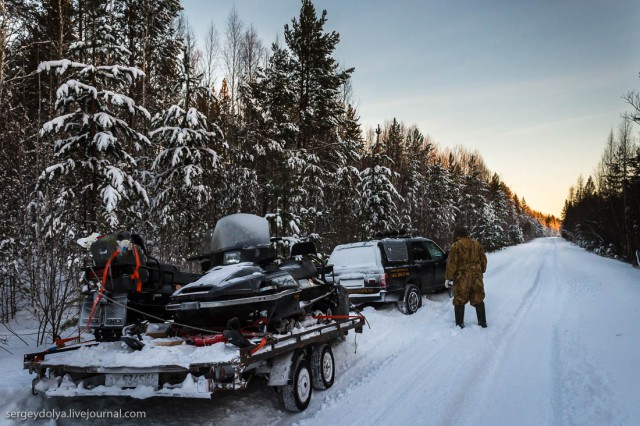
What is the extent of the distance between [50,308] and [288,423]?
4606mm

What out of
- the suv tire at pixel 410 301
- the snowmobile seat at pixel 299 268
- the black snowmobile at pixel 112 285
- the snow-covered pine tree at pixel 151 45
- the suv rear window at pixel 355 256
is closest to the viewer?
the black snowmobile at pixel 112 285

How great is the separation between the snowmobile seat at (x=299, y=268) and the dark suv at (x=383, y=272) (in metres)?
2.98

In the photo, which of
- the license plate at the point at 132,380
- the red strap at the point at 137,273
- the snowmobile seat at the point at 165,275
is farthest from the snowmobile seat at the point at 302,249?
the license plate at the point at 132,380

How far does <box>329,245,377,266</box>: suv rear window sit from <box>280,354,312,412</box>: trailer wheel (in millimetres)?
5487

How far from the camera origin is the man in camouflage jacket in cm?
848

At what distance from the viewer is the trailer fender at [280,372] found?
440 cm

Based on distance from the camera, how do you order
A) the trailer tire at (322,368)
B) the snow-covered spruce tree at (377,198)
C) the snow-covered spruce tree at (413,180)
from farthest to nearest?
the snow-covered spruce tree at (413,180) → the snow-covered spruce tree at (377,198) → the trailer tire at (322,368)

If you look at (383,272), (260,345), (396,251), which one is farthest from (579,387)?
(396,251)

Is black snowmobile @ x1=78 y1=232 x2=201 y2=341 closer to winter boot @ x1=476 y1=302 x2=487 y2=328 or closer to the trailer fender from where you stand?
the trailer fender

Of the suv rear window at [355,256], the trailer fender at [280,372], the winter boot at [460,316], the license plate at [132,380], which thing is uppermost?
the suv rear window at [355,256]

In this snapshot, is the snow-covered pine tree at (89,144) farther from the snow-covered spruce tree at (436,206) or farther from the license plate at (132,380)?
the snow-covered spruce tree at (436,206)

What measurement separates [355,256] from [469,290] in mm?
3072

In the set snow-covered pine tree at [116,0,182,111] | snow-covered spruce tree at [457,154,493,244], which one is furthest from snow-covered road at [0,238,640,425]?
snow-covered spruce tree at [457,154,493,244]

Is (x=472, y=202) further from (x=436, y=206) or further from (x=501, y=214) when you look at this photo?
(x=501, y=214)
